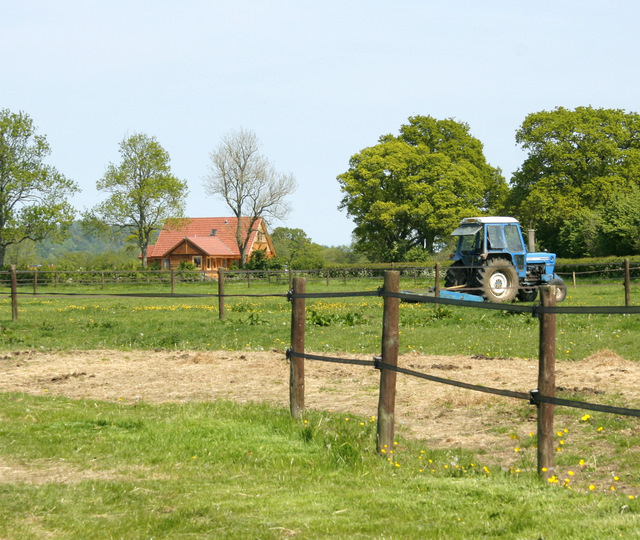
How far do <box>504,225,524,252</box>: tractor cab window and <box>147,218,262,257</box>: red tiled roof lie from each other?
5344 centimetres

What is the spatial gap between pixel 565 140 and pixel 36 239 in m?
38.3

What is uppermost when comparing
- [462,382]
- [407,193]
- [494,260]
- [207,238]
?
[407,193]

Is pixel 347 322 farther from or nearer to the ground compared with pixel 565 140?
nearer to the ground

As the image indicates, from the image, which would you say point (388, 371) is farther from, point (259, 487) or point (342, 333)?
→ point (342, 333)

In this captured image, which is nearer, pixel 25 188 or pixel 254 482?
pixel 254 482

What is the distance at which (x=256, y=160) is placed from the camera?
63531 millimetres

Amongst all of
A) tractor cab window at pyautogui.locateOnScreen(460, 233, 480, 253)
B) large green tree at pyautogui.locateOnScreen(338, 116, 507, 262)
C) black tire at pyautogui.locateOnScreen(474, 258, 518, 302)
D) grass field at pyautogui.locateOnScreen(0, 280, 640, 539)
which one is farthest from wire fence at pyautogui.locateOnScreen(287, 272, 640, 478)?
large green tree at pyautogui.locateOnScreen(338, 116, 507, 262)

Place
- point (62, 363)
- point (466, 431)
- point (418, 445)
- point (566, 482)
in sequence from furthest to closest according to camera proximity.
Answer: point (62, 363) < point (466, 431) < point (418, 445) < point (566, 482)

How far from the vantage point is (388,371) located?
240 inches

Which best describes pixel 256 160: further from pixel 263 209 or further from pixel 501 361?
pixel 501 361

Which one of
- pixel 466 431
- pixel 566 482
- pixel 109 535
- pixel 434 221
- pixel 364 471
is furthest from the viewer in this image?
pixel 434 221

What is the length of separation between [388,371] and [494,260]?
1773 cm

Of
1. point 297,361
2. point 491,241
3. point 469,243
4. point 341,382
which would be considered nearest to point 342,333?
point 341,382

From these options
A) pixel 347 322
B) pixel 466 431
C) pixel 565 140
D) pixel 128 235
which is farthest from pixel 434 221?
pixel 466 431
